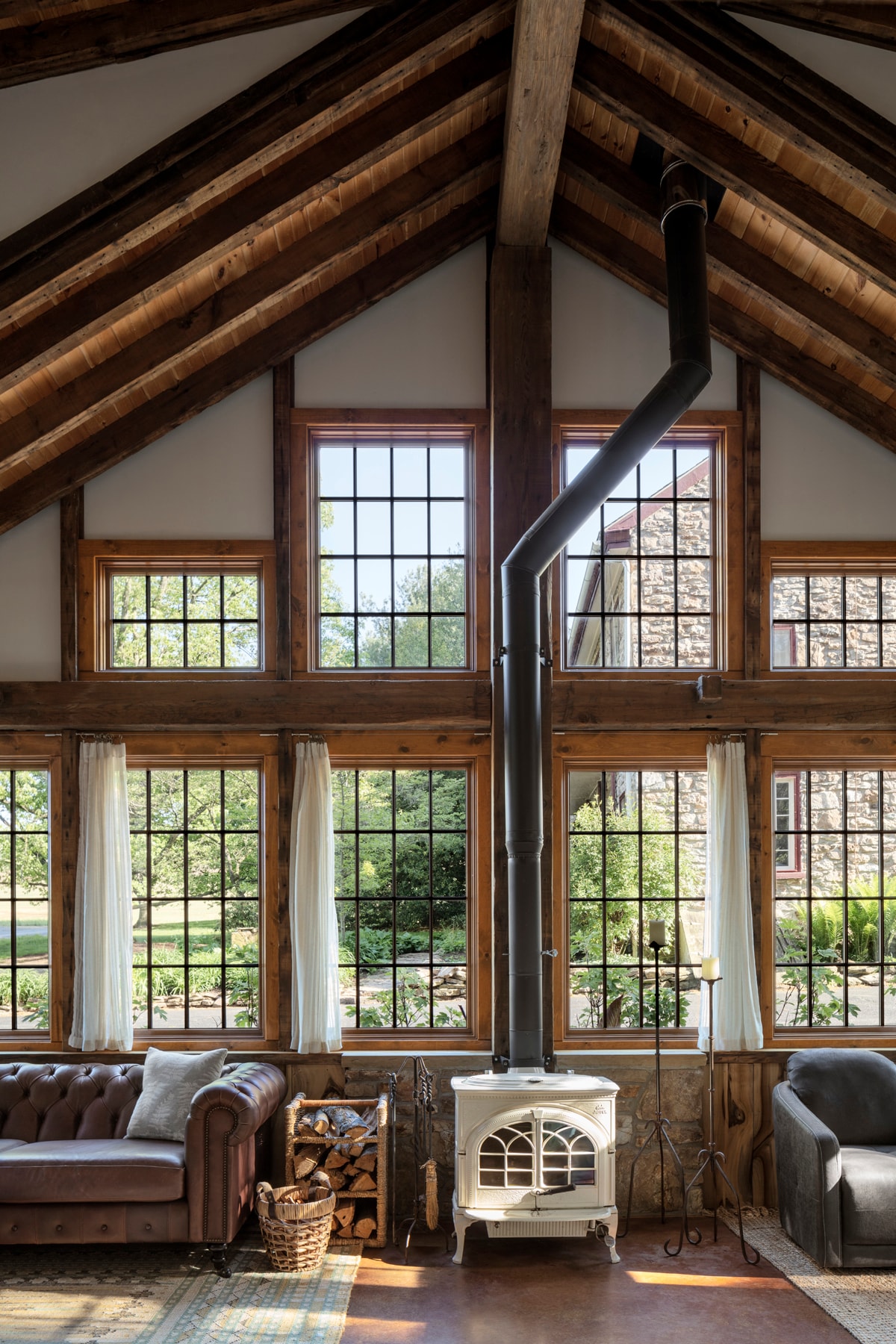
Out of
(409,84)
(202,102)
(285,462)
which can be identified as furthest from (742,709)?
(202,102)

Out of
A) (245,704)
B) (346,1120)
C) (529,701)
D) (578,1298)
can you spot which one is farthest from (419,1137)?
(245,704)

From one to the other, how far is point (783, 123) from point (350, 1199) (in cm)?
575

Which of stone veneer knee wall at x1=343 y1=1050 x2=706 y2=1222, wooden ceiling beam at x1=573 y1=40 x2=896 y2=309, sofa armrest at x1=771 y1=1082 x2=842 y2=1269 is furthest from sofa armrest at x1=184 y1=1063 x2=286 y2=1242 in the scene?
wooden ceiling beam at x1=573 y1=40 x2=896 y2=309

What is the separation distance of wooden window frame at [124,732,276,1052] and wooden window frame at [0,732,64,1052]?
454 millimetres

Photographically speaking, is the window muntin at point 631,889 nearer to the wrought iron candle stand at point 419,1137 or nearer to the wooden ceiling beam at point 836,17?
the wrought iron candle stand at point 419,1137

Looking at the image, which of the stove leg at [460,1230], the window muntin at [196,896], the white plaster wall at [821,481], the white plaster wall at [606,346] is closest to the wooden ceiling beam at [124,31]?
the white plaster wall at [606,346]

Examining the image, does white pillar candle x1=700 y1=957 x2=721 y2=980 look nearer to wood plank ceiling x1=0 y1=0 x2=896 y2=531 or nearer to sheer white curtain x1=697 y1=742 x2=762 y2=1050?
sheer white curtain x1=697 y1=742 x2=762 y2=1050

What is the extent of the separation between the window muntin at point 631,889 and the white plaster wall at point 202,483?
2637 millimetres

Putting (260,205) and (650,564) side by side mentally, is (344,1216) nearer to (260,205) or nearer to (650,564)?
(650,564)

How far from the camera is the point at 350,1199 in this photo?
6.25 m

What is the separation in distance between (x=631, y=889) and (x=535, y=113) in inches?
173

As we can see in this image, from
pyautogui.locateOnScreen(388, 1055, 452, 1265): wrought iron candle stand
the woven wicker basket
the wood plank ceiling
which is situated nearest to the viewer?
the wood plank ceiling

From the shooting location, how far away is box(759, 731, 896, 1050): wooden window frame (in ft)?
23.0

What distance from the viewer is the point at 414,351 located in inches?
284
